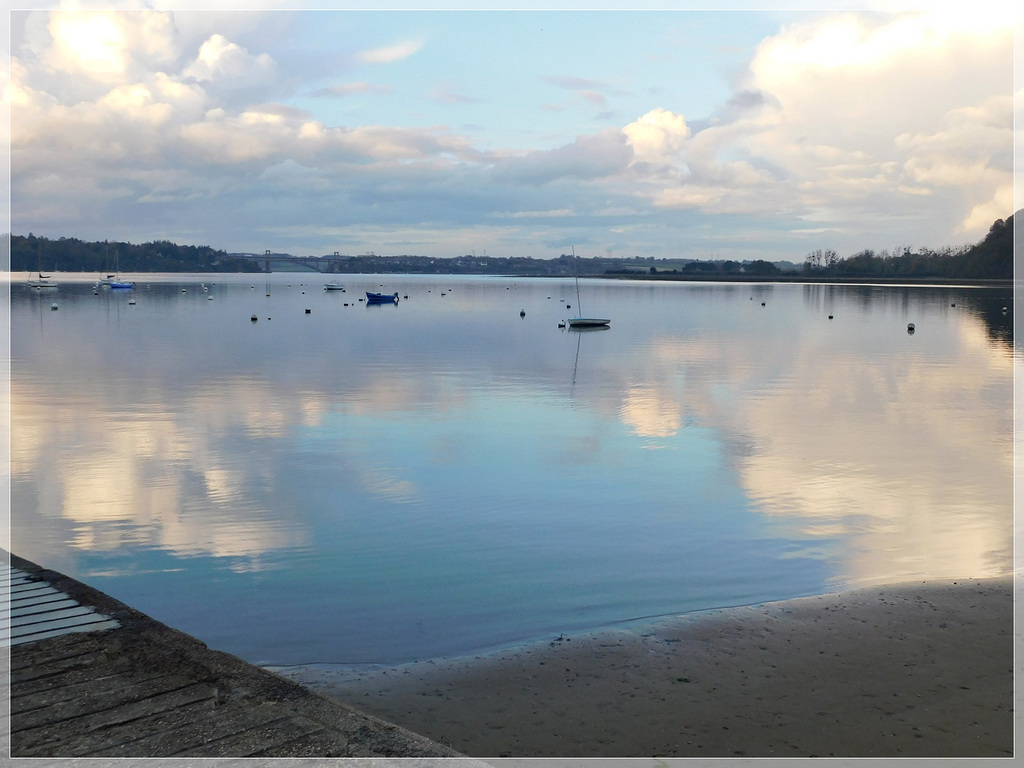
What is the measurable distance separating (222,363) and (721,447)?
87.6 feet

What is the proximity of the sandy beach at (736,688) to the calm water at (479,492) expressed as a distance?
812mm

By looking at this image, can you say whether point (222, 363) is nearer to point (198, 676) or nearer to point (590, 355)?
point (590, 355)

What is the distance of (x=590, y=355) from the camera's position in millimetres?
45719

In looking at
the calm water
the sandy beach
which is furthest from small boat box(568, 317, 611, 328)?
the sandy beach

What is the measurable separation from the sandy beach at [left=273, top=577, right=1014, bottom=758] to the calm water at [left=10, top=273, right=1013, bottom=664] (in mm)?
812

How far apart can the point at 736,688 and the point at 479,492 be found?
28.1 ft

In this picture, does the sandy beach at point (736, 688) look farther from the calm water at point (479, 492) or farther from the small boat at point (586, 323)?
the small boat at point (586, 323)

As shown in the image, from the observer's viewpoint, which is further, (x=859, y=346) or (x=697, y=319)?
(x=697, y=319)

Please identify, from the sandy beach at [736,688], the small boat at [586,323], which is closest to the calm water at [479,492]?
the sandy beach at [736,688]

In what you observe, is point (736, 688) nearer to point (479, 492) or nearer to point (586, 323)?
point (479, 492)


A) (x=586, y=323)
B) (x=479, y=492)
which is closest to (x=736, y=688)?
(x=479, y=492)

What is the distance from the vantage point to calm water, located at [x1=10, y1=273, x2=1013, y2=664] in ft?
34.3

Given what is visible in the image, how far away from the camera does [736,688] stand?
768 cm

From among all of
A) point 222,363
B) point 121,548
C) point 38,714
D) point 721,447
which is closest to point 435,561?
point 121,548
